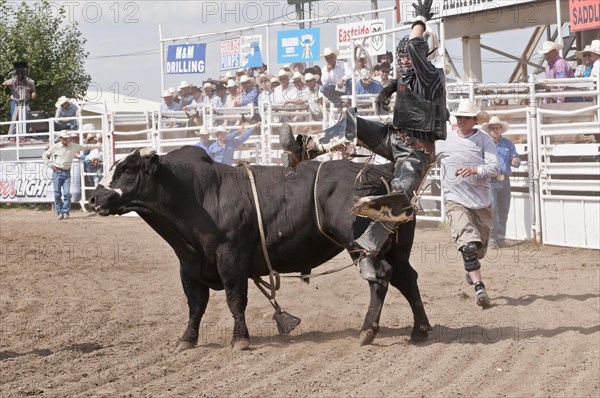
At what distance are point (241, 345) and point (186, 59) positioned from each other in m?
15.0

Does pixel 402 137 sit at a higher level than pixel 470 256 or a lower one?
higher

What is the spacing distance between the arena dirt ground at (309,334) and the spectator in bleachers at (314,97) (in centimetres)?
440

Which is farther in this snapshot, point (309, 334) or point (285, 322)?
point (309, 334)

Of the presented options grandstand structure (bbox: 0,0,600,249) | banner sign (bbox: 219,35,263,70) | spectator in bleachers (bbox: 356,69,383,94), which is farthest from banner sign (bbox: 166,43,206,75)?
spectator in bleachers (bbox: 356,69,383,94)

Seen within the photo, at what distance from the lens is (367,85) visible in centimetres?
1533

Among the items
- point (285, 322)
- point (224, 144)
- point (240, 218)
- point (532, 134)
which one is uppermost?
point (224, 144)

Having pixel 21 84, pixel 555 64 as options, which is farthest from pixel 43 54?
pixel 555 64

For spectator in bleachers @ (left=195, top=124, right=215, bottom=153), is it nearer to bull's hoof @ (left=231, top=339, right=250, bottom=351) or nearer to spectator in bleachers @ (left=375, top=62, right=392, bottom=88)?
spectator in bleachers @ (left=375, top=62, right=392, bottom=88)

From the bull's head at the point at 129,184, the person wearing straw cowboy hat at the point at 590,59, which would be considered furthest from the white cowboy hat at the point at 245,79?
the bull's head at the point at 129,184

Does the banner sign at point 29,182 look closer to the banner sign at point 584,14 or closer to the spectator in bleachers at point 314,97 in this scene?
the spectator in bleachers at point 314,97

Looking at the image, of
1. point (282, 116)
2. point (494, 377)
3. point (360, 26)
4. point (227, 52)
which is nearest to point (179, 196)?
point (494, 377)

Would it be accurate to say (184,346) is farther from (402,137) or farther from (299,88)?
(299,88)

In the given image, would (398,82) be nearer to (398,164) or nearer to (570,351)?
(398,164)

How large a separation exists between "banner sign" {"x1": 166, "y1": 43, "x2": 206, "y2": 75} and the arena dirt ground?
9.32 metres
